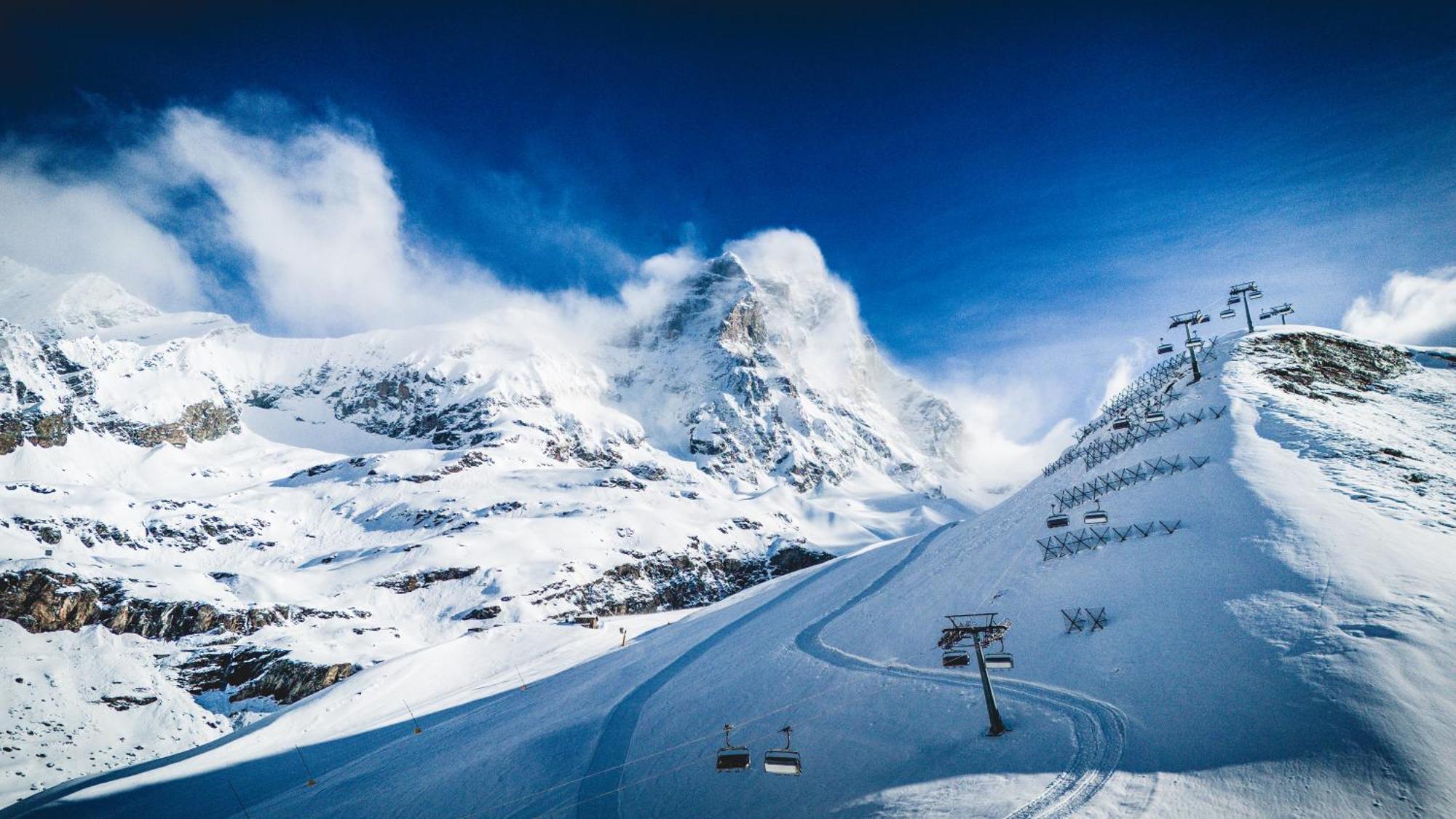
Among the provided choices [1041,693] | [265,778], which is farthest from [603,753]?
[265,778]

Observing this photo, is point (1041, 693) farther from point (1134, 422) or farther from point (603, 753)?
point (1134, 422)

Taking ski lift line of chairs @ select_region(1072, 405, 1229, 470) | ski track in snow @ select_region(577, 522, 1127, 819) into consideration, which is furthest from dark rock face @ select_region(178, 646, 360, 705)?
ski lift line of chairs @ select_region(1072, 405, 1229, 470)

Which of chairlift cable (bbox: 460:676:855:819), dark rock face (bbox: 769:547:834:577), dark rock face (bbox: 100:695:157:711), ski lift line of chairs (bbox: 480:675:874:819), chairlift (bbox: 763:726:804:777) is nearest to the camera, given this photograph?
chairlift (bbox: 763:726:804:777)

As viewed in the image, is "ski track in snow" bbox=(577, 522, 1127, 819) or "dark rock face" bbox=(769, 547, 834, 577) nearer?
"ski track in snow" bbox=(577, 522, 1127, 819)

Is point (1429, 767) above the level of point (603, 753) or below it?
above

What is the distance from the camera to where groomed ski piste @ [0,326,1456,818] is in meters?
14.8

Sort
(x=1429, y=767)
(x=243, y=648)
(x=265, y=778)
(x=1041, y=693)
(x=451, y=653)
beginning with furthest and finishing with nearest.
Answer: (x=243, y=648) → (x=451, y=653) → (x=265, y=778) → (x=1041, y=693) → (x=1429, y=767)

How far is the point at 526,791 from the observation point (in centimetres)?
2552

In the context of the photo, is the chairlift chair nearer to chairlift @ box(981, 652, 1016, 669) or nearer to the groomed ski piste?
the groomed ski piste

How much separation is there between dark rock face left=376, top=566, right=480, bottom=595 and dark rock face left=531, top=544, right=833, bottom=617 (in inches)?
836

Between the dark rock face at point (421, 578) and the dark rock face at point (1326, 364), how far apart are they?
141 metres

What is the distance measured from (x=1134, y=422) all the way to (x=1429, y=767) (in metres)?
36.3

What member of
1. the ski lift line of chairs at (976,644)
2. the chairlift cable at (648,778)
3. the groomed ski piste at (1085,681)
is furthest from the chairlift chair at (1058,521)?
the chairlift cable at (648,778)

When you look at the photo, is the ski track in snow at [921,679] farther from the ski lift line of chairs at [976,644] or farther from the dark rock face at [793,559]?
the dark rock face at [793,559]
